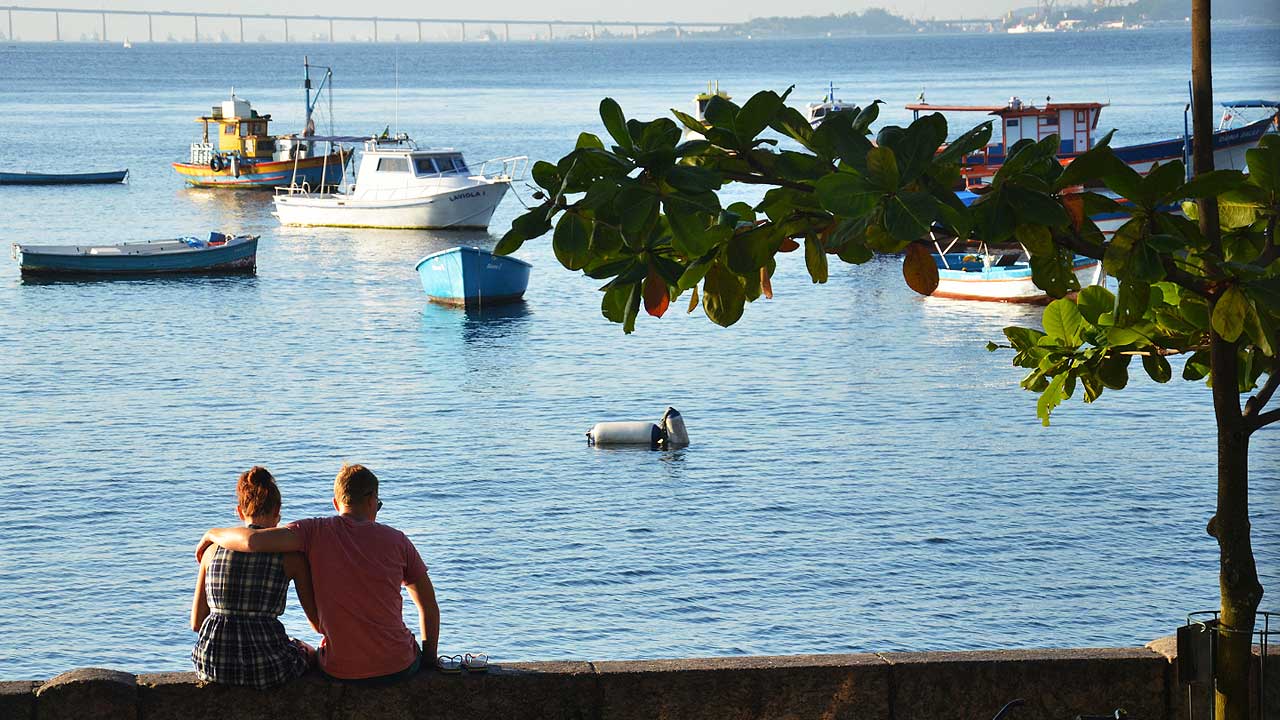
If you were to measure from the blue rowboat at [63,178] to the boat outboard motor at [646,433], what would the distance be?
172ft

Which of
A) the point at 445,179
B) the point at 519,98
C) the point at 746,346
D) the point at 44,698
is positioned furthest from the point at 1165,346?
the point at 519,98

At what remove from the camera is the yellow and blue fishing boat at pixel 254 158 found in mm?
64938

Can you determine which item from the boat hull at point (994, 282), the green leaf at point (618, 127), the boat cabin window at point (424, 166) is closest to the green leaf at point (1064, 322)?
the green leaf at point (618, 127)

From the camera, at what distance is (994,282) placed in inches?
1428

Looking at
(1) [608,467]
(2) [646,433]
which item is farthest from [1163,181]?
(2) [646,433]

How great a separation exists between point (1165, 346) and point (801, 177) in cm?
145

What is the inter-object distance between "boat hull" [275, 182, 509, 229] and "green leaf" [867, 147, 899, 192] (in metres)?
47.2

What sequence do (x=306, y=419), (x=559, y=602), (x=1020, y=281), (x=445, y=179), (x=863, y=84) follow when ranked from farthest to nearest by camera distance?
(x=863, y=84)
(x=445, y=179)
(x=1020, y=281)
(x=306, y=419)
(x=559, y=602)

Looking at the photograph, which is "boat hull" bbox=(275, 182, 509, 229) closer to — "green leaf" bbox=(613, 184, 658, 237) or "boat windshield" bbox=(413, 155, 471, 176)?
"boat windshield" bbox=(413, 155, 471, 176)

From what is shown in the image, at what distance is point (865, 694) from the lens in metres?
5.76

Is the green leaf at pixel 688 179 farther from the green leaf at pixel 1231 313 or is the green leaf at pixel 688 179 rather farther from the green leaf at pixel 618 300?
the green leaf at pixel 1231 313

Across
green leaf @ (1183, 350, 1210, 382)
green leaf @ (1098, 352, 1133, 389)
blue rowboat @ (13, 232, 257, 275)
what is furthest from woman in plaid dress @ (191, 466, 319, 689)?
blue rowboat @ (13, 232, 257, 275)

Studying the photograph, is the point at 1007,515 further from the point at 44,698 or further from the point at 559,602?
the point at 44,698

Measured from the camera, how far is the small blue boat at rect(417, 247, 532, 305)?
35.9 m
